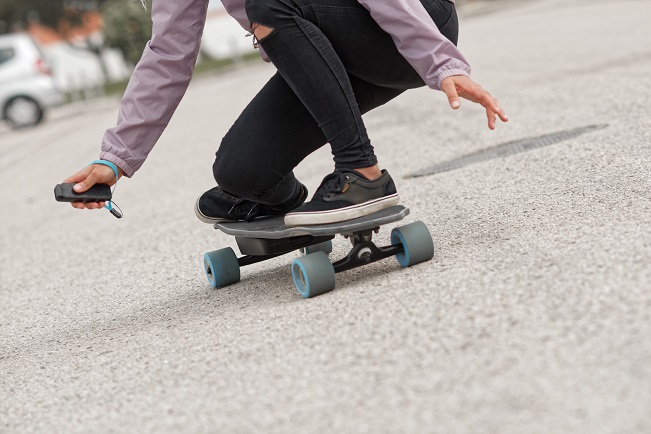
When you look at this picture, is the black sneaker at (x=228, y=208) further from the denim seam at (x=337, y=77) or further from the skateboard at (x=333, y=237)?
the denim seam at (x=337, y=77)

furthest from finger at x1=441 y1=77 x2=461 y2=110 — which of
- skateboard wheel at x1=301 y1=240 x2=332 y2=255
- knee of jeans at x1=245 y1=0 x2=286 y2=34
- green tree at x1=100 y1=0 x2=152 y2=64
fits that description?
green tree at x1=100 y1=0 x2=152 y2=64

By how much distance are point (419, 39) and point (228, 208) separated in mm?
958

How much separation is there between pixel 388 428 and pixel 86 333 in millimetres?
1635

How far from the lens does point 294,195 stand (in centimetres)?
342

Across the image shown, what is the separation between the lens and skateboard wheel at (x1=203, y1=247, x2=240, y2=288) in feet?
11.1

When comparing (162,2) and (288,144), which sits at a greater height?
(162,2)

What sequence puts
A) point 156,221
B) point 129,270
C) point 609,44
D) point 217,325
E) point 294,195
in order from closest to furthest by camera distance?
point 217,325 < point 294,195 < point 129,270 < point 156,221 < point 609,44

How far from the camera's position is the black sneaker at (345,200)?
285 centimetres

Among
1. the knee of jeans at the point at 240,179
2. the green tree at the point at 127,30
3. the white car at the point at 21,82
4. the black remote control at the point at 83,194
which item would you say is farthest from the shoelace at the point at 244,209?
the green tree at the point at 127,30

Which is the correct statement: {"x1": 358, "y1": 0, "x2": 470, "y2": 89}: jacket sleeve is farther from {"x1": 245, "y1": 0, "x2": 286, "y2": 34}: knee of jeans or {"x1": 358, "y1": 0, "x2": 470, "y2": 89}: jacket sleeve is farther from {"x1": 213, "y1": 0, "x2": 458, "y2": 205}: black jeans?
{"x1": 245, "y1": 0, "x2": 286, "y2": 34}: knee of jeans

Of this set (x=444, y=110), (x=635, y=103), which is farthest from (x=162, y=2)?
(x=444, y=110)

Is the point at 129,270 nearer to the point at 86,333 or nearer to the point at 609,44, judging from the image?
the point at 86,333

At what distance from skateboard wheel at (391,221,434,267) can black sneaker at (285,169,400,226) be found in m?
0.09

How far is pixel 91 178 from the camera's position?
9.91ft
